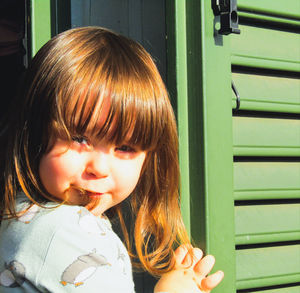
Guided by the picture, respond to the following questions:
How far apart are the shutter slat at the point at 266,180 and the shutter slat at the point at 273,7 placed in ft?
1.90

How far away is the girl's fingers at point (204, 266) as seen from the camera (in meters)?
1.46

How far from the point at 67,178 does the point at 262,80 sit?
3.03 ft

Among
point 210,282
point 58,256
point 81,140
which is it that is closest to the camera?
point 58,256

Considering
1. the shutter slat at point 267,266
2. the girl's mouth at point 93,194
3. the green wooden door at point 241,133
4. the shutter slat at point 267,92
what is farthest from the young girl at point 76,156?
the shutter slat at point 267,92

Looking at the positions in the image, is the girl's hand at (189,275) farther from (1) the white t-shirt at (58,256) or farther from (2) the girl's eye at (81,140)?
(2) the girl's eye at (81,140)

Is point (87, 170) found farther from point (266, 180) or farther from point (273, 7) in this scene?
point (273, 7)

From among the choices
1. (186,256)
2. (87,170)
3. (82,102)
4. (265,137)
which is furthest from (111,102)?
(265,137)

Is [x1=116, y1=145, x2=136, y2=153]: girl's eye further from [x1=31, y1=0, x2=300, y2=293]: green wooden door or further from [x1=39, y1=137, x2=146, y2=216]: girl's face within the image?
[x1=31, y1=0, x2=300, y2=293]: green wooden door

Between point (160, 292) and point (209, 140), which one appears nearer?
point (160, 292)

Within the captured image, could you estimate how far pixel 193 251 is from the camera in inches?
59.3

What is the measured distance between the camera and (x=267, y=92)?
1779mm

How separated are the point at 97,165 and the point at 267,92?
2.81ft

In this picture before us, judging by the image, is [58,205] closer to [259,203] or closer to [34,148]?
[34,148]

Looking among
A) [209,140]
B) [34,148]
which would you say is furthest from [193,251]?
[34,148]
